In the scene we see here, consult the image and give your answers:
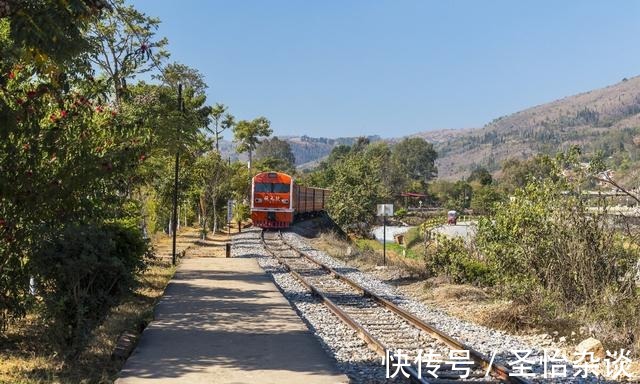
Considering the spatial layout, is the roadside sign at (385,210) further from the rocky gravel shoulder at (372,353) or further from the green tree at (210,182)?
the green tree at (210,182)

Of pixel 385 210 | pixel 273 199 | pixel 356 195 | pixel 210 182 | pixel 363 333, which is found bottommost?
pixel 363 333

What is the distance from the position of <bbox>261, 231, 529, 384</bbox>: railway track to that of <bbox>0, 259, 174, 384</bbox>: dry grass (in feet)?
11.0

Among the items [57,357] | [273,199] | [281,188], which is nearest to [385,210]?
[57,357]

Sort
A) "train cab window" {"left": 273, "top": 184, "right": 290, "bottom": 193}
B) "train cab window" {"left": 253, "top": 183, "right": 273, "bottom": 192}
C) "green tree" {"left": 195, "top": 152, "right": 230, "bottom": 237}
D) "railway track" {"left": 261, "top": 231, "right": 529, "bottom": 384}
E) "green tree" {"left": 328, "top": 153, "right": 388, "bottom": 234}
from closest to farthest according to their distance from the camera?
"railway track" {"left": 261, "top": 231, "right": 529, "bottom": 384} → "train cab window" {"left": 273, "top": 184, "right": 290, "bottom": 193} → "train cab window" {"left": 253, "top": 183, "right": 273, "bottom": 192} → "green tree" {"left": 195, "top": 152, "right": 230, "bottom": 237} → "green tree" {"left": 328, "top": 153, "right": 388, "bottom": 234}

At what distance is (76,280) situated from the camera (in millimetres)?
7852

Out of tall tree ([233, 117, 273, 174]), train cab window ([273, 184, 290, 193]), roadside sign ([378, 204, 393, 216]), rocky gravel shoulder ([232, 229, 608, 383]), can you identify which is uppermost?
tall tree ([233, 117, 273, 174])

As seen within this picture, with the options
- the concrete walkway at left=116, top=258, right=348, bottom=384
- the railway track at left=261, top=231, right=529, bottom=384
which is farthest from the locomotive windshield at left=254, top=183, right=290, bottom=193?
the concrete walkway at left=116, top=258, right=348, bottom=384

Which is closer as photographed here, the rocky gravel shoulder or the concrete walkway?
the concrete walkway

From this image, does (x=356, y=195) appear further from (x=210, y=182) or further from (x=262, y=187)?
(x=210, y=182)

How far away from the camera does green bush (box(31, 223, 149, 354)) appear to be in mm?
7727

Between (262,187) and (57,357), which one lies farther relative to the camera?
(262,187)

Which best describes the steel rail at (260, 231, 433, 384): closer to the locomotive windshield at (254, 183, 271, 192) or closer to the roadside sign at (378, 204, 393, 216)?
the roadside sign at (378, 204, 393, 216)

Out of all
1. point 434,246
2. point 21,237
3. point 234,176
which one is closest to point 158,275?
point 434,246

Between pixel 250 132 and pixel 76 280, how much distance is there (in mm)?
68108
